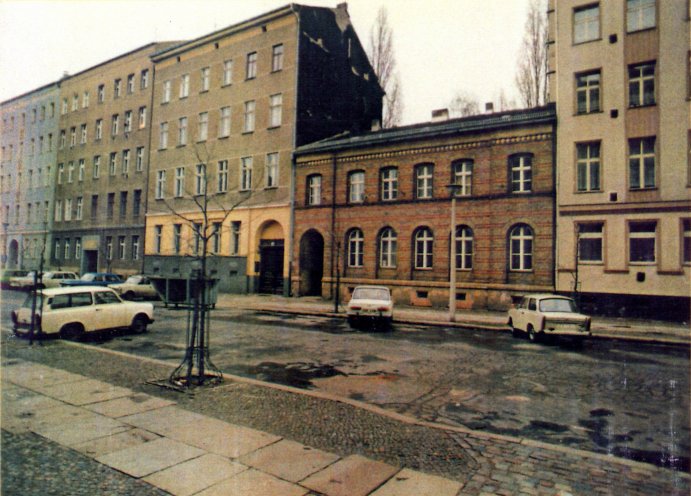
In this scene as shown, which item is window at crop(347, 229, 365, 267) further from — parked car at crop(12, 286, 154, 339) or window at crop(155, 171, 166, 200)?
window at crop(155, 171, 166, 200)

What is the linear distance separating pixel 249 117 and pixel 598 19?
22575 millimetres

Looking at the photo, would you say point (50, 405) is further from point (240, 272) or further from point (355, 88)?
point (355, 88)

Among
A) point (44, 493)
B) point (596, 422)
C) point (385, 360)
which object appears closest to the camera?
point (44, 493)

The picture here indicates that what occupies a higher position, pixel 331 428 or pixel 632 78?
pixel 632 78

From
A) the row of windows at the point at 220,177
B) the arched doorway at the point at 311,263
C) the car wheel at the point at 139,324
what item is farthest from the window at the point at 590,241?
the row of windows at the point at 220,177

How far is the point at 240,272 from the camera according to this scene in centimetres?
3195

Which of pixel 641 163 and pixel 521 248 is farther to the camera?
pixel 521 248

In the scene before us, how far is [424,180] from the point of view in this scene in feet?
83.4

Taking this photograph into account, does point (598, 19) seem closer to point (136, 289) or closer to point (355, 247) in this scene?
point (355, 247)

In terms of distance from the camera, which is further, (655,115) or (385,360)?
(655,115)

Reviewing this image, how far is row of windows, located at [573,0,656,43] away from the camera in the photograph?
20.5 m

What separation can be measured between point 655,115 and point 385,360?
17.9 meters

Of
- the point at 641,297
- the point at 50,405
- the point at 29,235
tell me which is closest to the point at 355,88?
the point at 641,297

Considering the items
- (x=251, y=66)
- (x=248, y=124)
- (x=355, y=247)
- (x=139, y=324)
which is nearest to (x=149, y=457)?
(x=139, y=324)
